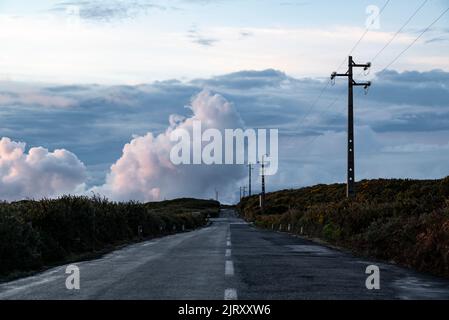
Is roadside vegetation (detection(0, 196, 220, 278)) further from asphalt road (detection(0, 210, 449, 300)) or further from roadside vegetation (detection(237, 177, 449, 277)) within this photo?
roadside vegetation (detection(237, 177, 449, 277))

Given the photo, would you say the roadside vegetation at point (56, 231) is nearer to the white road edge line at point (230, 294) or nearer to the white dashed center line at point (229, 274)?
the white dashed center line at point (229, 274)

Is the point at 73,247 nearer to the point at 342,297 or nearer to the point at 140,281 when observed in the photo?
the point at 140,281

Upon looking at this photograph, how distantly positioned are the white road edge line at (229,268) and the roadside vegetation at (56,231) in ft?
18.3

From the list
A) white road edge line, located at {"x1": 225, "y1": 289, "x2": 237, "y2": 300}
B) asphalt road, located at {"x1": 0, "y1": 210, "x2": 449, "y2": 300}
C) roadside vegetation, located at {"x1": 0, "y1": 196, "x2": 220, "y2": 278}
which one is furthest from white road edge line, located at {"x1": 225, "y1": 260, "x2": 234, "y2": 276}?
roadside vegetation, located at {"x1": 0, "y1": 196, "x2": 220, "y2": 278}

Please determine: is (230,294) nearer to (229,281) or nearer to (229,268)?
(229,281)

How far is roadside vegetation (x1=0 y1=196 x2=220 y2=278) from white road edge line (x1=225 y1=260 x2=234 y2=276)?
5.59m

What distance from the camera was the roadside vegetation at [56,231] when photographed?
17.7 m

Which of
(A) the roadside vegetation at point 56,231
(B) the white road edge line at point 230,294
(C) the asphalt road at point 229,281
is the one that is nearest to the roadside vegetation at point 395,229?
(C) the asphalt road at point 229,281

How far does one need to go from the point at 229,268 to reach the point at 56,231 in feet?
36.0

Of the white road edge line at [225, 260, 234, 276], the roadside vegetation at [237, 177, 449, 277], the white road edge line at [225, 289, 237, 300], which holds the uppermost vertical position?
the roadside vegetation at [237, 177, 449, 277]

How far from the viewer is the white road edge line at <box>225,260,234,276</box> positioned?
46.9ft
